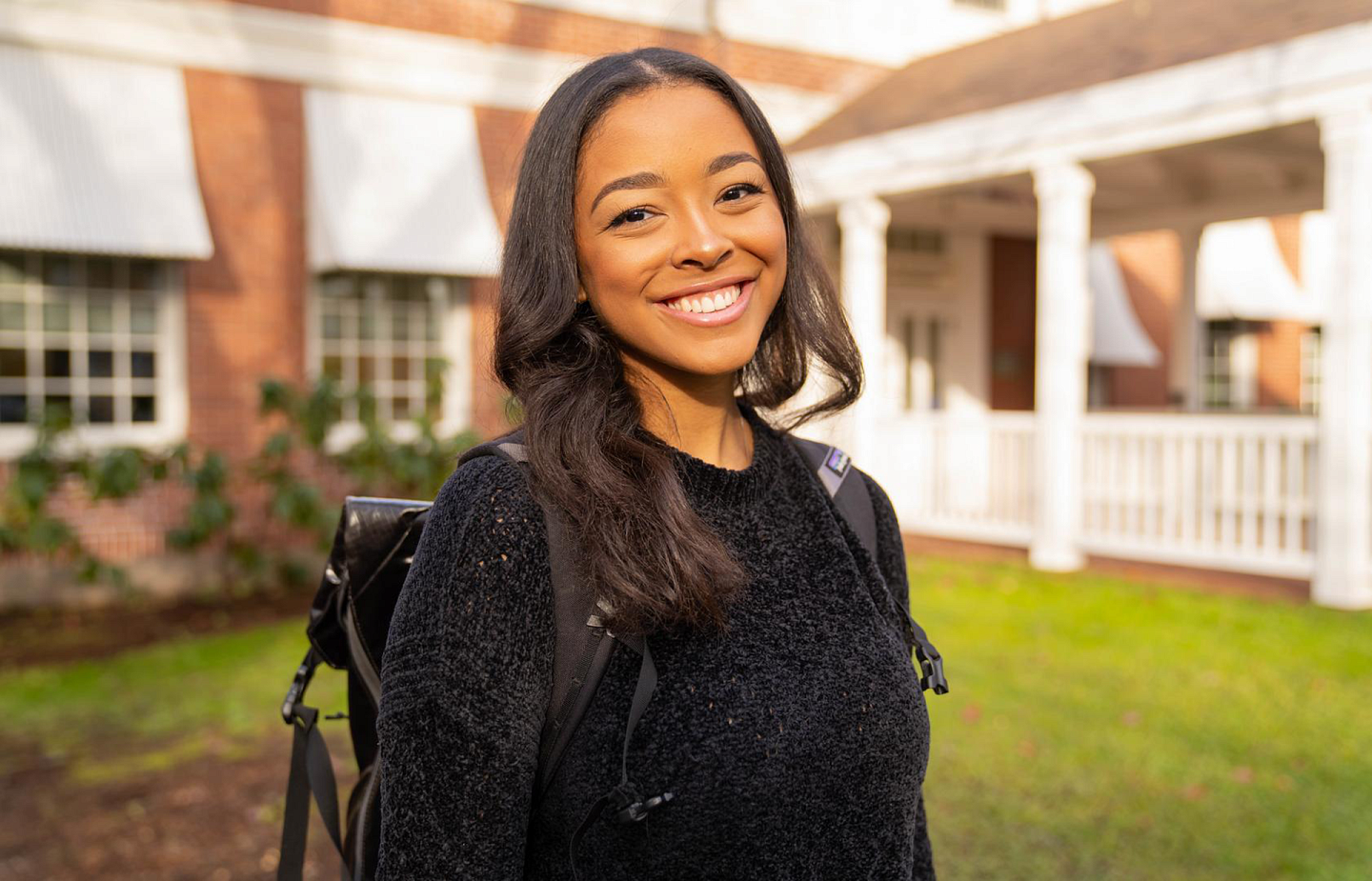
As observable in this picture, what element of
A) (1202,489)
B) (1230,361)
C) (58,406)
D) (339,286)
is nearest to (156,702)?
(58,406)

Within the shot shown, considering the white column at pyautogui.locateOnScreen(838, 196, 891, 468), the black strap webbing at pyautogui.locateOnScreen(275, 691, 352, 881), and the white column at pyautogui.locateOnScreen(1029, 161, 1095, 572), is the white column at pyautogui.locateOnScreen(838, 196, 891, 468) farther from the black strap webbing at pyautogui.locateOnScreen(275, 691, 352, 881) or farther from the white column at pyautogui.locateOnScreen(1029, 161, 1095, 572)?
the black strap webbing at pyautogui.locateOnScreen(275, 691, 352, 881)

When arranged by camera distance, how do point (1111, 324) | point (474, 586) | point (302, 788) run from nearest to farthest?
point (474, 586) < point (302, 788) < point (1111, 324)

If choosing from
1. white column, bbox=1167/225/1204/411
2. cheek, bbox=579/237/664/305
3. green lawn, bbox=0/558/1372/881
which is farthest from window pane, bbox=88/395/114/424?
white column, bbox=1167/225/1204/411

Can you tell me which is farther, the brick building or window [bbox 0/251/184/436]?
window [bbox 0/251/184/436]

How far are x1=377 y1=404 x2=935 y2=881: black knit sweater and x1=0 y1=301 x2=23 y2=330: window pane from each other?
32.6ft

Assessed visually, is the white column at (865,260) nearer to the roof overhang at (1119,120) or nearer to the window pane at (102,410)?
the roof overhang at (1119,120)

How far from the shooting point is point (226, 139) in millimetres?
10500

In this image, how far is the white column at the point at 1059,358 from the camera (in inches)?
376

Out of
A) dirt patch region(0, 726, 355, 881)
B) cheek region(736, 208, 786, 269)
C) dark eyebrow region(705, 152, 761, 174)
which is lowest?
dirt patch region(0, 726, 355, 881)

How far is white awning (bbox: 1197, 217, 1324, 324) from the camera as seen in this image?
1794cm

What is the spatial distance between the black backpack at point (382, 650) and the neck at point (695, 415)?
0.18m

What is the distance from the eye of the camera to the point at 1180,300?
13727 millimetres

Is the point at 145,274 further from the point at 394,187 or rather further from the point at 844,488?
the point at 844,488

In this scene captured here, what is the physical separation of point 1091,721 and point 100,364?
28.2ft
